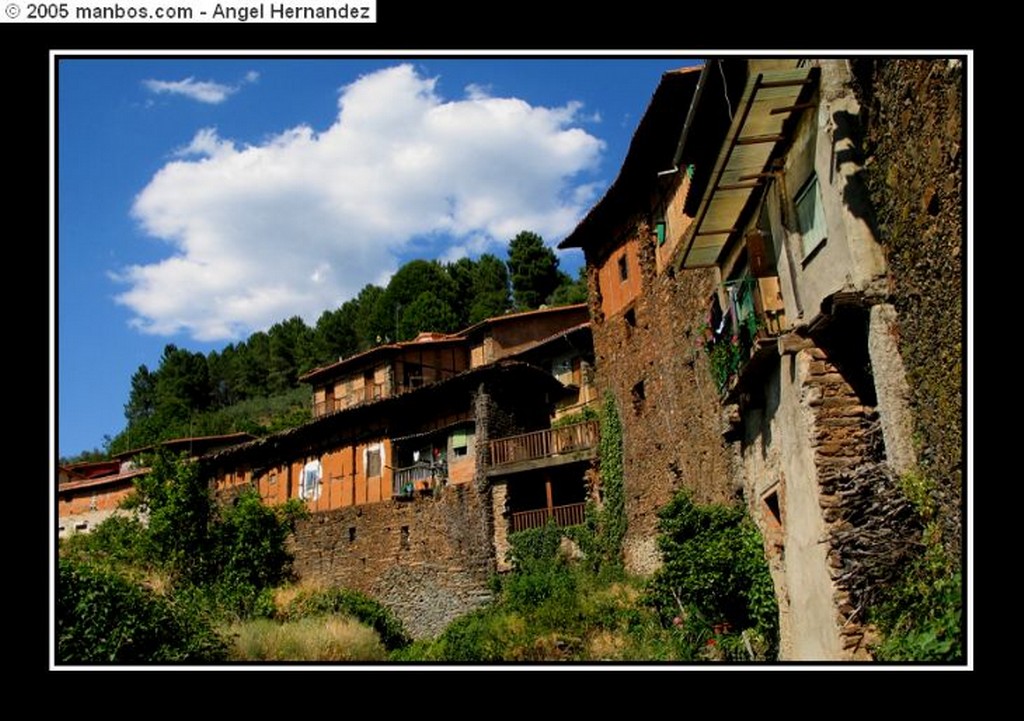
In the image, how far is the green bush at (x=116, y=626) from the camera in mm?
13352

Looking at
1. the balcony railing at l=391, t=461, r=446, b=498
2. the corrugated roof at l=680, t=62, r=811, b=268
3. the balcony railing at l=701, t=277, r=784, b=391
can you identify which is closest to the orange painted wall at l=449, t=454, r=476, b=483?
the balcony railing at l=391, t=461, r=446, b=498

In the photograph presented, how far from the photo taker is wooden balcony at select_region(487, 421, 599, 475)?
1125 inches

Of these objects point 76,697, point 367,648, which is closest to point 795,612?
point 76,697

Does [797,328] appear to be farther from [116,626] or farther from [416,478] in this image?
[416,478]

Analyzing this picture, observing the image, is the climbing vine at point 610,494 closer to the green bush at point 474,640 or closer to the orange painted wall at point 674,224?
the green bush at point 474,640

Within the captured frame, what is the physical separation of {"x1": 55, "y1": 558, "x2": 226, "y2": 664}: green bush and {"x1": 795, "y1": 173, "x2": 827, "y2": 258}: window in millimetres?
10874

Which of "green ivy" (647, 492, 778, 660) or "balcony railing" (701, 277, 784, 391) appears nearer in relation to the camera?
"balcony railing" (701, 277, 784, 391)

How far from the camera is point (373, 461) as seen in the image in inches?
1394

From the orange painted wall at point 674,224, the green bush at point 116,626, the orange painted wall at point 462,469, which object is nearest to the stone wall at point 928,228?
the green bush at point 116,626

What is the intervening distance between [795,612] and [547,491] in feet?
58.4

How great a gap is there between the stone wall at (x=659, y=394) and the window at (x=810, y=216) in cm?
754

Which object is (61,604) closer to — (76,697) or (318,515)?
(76,697)

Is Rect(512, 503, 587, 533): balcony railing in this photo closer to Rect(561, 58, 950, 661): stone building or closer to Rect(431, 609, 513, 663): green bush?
Rect(431, 609, 513, 663): green bush

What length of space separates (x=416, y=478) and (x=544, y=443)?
5.72m
